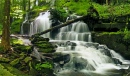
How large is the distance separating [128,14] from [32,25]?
10195mm

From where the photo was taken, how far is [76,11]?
2397 cm

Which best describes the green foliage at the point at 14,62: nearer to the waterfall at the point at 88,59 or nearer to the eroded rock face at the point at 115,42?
the waterfall at the point at 88,59

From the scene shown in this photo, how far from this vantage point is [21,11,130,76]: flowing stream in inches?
516

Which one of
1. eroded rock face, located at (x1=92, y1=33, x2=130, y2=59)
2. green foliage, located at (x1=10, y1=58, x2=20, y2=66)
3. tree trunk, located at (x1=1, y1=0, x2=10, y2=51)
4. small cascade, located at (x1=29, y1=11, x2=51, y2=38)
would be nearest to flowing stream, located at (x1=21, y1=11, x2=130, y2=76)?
eroded rock face, located at (x1=92, y1=33, x2=130, y2=59)

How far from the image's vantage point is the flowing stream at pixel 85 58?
13094 millimetres

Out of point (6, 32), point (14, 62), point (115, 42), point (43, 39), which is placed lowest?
point (115, 42)

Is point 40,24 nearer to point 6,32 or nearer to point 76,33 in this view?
point 76,33

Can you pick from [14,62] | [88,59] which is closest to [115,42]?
[88,59]

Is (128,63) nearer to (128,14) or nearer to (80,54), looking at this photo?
(80,54)

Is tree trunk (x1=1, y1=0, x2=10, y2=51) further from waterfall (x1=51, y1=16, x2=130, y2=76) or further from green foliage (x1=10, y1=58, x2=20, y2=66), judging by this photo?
waterfall (x1=51, y1=16, x2=130, y2=76)

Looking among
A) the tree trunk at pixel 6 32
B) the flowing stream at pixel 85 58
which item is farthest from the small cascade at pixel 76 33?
the tree trunk at pixel 6 32

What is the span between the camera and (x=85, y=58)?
47.2 feet

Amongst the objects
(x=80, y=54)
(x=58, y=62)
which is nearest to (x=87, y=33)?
(x=80, y=54)

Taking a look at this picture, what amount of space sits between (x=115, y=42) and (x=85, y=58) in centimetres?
361
